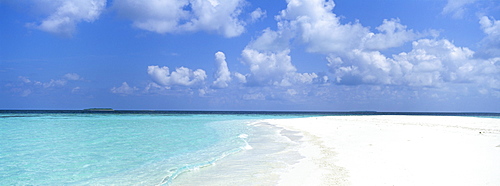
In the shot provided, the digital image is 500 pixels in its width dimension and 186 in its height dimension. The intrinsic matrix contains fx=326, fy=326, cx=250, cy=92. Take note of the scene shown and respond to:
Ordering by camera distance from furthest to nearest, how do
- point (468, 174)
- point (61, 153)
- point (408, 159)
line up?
point (61, 153), point (408, 159), point (468, 174)

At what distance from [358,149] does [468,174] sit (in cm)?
520

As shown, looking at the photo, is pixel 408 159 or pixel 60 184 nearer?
pixel 60 184

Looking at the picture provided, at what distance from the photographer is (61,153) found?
505 inches

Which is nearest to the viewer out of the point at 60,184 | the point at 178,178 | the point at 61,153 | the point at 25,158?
the point at 60,184

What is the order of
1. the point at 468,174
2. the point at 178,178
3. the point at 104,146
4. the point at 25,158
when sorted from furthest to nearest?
the point at 104,146 < the point at 25,158 < the point at 178,178 < the point at 468,174

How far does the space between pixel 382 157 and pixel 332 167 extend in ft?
6.76

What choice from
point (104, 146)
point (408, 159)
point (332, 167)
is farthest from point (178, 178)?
point (104, 146)

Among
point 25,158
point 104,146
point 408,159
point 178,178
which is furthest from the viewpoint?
point 104,146

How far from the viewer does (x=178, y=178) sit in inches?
334

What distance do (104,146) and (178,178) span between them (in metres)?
8.38

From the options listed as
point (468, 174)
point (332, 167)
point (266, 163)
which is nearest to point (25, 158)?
point (266, 163)

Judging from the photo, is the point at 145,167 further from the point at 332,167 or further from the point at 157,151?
the point at 332,167

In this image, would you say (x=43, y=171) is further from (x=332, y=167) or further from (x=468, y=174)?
(x=468, y=174)

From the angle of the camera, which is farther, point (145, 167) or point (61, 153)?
point (61, 153)
